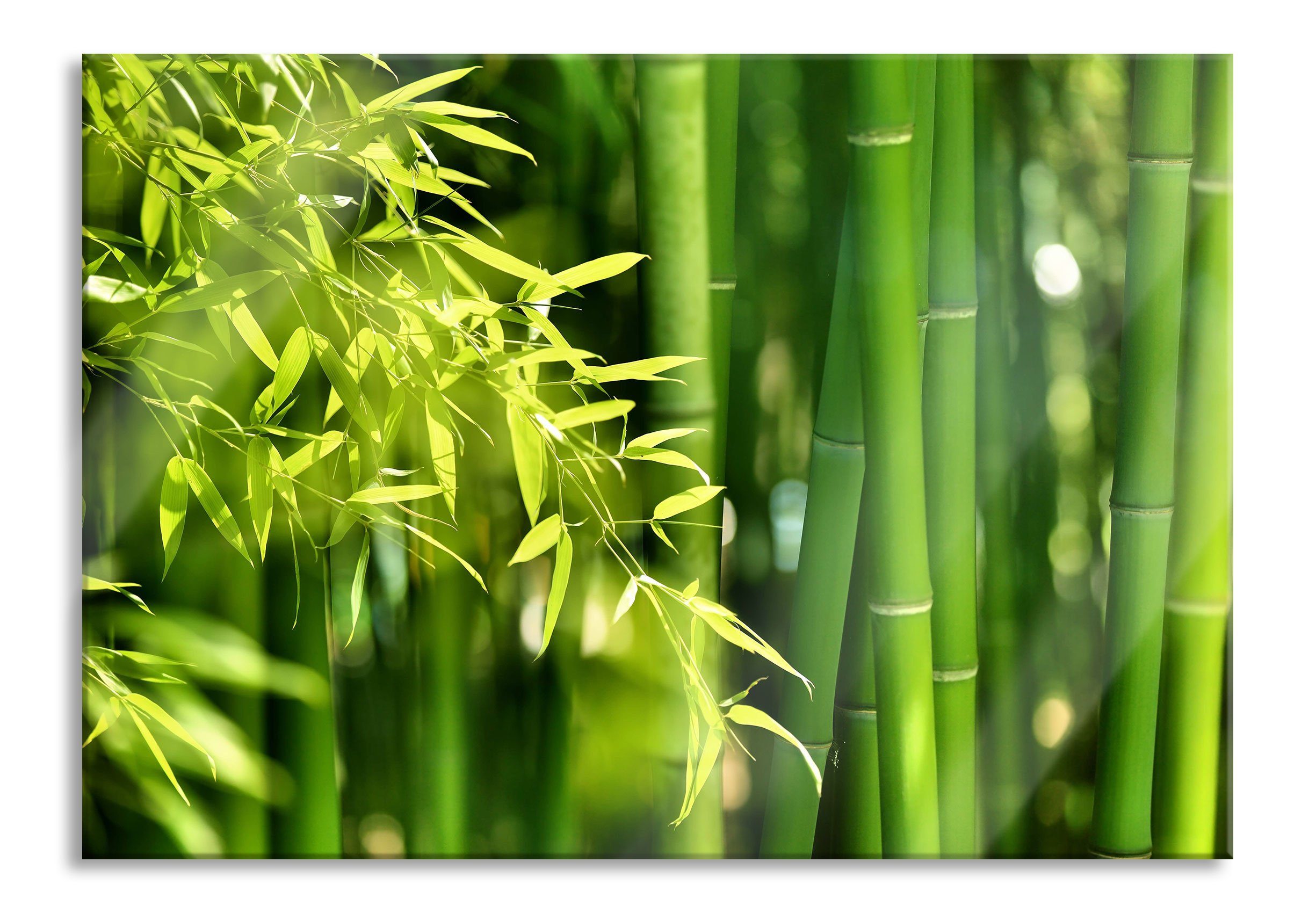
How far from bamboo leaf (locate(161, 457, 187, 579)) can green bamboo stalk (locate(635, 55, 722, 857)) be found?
1.79ft

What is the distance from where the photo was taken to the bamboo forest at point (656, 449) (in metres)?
1.34

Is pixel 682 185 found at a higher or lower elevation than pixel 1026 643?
higher

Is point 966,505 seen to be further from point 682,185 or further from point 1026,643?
point 682,185

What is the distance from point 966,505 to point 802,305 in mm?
304

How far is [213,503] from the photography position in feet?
4.43

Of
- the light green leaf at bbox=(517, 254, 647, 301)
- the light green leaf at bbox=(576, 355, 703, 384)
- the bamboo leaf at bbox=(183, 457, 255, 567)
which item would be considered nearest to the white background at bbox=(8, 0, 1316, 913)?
the bamboo leaf at bbox=(183, 457, 255, 567)

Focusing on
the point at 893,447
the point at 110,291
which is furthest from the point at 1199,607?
the point at 110,291

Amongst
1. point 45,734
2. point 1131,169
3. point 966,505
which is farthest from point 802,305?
point 45,734

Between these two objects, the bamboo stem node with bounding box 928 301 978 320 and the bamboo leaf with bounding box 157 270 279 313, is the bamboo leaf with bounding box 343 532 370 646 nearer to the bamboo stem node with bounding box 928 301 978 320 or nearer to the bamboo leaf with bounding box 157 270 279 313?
the bamboo leaf with bounding box 157 270 279 313

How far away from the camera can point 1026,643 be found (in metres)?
1.38

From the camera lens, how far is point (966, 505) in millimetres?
1366

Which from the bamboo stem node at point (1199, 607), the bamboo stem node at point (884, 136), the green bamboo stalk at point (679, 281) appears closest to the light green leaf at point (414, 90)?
the green bamboo stalk at point (679, 281)
